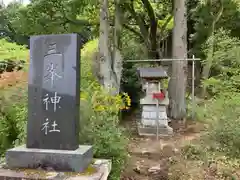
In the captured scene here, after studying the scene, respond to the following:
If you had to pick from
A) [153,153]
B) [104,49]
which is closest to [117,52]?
[104,49]

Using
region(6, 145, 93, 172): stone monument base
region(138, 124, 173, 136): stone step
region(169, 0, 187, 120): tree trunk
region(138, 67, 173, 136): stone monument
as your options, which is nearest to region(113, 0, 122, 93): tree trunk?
region(138, 67, 173, 136): stone monument

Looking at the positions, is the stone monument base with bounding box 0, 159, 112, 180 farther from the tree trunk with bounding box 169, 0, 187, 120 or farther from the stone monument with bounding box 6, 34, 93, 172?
the tree trunk with bounding box 169, 0, 187, 120

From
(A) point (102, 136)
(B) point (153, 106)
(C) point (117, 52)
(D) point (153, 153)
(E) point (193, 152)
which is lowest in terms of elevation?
(D) point (153, 153)

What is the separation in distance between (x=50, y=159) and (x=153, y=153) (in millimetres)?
3841

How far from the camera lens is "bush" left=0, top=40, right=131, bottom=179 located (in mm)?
4453

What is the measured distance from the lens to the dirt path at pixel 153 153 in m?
5.31

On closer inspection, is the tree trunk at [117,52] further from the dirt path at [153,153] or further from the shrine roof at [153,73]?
the dirt path at [153,153]

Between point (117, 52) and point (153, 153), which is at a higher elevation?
point (117, 52)

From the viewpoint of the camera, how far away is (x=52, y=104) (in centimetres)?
367

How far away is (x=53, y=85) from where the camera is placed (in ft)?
12.1

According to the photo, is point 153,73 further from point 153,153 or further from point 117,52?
point 153,153

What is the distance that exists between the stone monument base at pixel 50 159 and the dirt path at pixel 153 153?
1.62 meters

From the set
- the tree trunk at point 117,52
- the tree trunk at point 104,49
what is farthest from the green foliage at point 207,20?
the tree trunk at point 104,49

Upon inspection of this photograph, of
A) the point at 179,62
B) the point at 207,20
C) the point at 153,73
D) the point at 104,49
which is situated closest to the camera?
the point at 104,49
